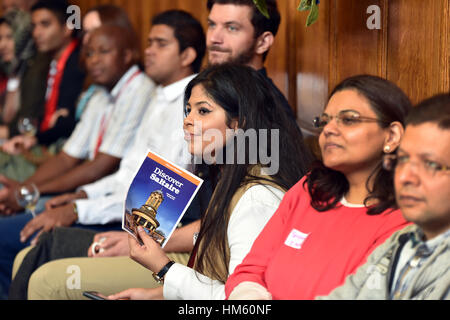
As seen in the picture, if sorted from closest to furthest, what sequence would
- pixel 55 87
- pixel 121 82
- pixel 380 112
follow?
1. pixel 380 112
2. pixel 121 82
3. pixel 55 87

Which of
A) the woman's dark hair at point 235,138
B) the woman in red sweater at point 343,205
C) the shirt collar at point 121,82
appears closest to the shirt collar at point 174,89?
the shirt collar at point 121,82

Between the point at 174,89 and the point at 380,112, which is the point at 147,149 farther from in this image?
the point at 380,112

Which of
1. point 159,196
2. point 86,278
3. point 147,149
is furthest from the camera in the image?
point 147,149

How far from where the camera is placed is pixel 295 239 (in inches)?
58.7

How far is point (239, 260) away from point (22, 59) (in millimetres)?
3614

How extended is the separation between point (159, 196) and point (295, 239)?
416 millimetres

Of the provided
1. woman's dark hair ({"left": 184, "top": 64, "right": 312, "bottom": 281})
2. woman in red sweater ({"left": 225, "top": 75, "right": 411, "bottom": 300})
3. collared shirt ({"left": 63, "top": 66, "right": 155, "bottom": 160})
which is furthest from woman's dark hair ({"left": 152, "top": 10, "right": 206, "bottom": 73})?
woman in red sweater ({"left": 225, "top": 75, "right": 411, "bottom": 300})

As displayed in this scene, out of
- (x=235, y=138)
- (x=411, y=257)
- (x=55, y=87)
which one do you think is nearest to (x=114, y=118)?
(x=55, y=87)

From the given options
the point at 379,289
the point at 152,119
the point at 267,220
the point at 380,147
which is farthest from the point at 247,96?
the point at 152,119

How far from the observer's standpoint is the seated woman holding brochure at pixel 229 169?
5.65 feet

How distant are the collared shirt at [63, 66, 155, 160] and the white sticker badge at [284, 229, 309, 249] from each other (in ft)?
6.14

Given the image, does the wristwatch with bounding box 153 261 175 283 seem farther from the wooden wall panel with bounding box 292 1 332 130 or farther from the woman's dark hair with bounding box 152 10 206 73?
the woman's dark hair with bounding box 152 10 206 73

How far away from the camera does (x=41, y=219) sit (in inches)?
109

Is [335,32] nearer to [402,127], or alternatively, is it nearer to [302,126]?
[302,126]
